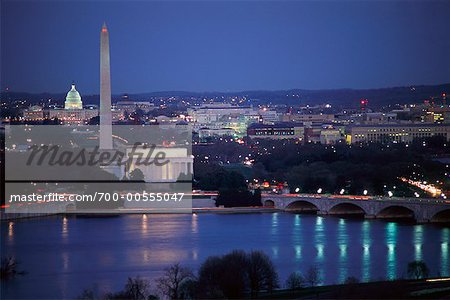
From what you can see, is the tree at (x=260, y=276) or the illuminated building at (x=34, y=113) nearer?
the tree at (x=260, y=276)

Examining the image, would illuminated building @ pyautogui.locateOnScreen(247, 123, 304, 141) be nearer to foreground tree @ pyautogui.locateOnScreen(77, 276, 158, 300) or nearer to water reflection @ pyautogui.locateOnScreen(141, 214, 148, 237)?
water reflection @ pyautogui.locateOnScreen(141, 214, 148, 237)

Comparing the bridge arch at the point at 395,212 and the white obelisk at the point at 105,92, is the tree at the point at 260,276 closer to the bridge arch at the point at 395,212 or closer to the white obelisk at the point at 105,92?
the bridge arch at the point at 395,212

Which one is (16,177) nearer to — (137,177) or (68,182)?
(68,182)

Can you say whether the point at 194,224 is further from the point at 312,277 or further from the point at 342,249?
the point at 312,277

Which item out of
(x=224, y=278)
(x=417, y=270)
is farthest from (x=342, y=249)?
(x=224, y=278)

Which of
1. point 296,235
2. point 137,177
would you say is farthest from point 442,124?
point 296,235

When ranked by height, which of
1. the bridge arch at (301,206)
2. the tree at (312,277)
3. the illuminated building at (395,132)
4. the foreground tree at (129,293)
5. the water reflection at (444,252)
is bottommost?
the foreground tree at (129,293)

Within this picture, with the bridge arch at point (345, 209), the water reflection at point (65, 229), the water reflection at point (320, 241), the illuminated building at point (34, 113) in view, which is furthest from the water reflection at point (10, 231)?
the illuminated building at point (34, 113)

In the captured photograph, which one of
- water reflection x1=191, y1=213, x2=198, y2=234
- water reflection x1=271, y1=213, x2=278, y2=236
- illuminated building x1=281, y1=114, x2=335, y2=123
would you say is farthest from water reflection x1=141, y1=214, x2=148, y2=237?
illuminated building x1=281, y1=114, x2=335, y2=123
